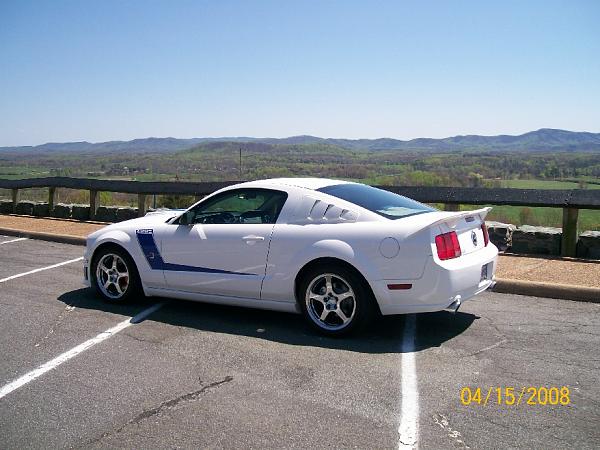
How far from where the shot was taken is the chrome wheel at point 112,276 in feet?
22.7

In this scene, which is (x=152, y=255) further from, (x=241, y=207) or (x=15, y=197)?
(x=15, y=197)

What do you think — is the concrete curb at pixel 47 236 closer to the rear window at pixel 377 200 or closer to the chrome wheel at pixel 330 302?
the rear window at pixel 377 200

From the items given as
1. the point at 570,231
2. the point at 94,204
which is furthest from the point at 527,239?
the point at 94,204

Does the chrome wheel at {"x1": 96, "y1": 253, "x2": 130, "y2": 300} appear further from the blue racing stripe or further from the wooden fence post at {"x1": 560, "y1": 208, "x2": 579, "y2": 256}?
the wooden fence post at {"x1": 560, "y1": 208, "x2": 579, "y2": 256}

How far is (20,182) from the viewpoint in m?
16.6

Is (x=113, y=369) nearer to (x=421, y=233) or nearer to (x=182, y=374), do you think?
(x=182, y=374)

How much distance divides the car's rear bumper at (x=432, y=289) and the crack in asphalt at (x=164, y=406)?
5.04 feet

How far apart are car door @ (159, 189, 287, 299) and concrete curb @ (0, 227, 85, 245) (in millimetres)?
6091

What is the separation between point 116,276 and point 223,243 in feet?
5.26

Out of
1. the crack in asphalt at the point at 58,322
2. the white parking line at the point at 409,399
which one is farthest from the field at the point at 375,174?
the crack in asphalt at the point at 58,322

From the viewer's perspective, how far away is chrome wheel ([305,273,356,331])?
5.51 m

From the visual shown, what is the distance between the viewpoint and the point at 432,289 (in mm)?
5184

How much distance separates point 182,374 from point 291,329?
147cm

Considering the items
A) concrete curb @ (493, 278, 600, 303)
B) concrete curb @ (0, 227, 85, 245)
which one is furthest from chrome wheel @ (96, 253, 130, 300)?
concrete curb @ (0, 227, 85, 245)
